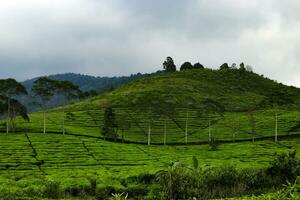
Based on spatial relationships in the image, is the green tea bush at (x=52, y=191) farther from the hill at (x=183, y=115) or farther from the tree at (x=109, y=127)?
the hill at (x=183, y=115)

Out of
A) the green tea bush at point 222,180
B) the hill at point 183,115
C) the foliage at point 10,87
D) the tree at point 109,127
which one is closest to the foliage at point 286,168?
the green tea bush at point 222,180

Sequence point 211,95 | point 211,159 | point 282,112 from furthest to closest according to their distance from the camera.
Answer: point 211,95
point 282,112
point 211,159

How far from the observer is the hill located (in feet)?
410

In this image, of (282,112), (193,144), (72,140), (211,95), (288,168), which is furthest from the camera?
(211,95)

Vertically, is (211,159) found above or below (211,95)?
below

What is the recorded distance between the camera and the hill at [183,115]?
12494 centimetres

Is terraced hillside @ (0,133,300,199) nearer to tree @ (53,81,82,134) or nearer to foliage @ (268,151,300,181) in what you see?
foliage @ (268,151,300,181)

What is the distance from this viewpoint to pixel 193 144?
117 m

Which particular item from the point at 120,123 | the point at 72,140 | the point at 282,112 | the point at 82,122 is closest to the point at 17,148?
the point at 72,140

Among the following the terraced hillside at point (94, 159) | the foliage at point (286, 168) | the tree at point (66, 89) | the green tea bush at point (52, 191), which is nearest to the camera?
the green tea bush at point (52, 191)

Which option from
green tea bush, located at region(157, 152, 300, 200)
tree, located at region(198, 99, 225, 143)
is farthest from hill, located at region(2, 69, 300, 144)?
green tea bush, located at region(157, 152, 300, 200)

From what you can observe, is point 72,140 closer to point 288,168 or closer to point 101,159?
point 101,159

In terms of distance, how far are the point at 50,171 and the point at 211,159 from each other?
29384 millimetres

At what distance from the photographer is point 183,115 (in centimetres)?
14800
